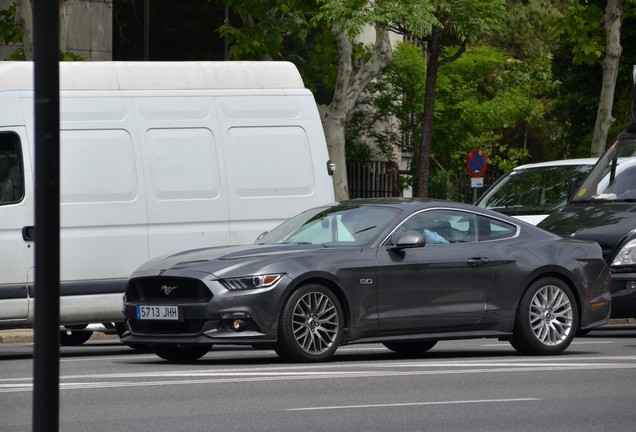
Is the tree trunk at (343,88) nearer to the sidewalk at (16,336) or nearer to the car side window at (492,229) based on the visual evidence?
the sidewalk at (16,336)

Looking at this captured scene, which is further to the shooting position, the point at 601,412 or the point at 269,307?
the point at 269,307

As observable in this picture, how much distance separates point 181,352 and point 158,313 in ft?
2.22

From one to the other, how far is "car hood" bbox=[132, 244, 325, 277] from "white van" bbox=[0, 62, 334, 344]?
1.30 metres

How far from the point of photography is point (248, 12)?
1093 inches

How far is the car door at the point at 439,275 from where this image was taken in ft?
41.3

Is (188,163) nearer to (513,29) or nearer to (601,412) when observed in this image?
(601,412)

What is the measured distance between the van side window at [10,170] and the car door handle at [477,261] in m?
4.03

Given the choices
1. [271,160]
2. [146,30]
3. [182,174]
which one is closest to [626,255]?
[271,160]

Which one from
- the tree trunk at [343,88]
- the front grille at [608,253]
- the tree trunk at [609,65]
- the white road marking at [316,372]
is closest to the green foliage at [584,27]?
the tree trunk at [609,65]

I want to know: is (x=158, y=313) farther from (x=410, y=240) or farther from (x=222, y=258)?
(x=410, y=240)

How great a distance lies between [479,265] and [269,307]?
7.02 ft

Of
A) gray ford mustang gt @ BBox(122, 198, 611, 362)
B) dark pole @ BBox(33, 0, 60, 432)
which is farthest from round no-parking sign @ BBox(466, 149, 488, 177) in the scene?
dark pole @ BBox(33, 0, 60, 432)

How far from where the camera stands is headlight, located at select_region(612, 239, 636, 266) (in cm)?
1554

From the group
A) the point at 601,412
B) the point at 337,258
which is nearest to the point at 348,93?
the point at 337,258
